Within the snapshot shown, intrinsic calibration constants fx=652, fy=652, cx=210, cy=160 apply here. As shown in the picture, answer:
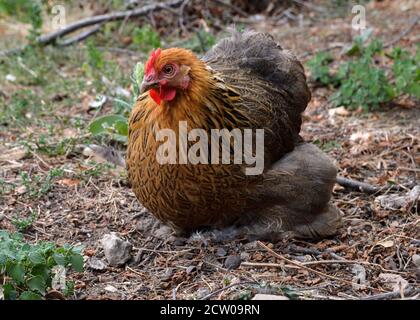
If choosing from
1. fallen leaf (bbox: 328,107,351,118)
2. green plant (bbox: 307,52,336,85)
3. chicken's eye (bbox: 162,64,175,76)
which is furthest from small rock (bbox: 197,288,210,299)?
green plant (bbox: 307,52,336,85)

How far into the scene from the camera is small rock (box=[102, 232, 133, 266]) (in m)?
3.60

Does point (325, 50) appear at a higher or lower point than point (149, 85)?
higher

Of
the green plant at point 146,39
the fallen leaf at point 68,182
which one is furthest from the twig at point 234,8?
the fallen leaf at point 68,182

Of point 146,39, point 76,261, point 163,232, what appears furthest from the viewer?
point 146,39

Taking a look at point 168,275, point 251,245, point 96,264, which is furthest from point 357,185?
point 96,264

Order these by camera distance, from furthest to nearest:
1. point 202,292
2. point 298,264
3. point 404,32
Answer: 1. point 404,32
2. point 298,264
3. point 202,292

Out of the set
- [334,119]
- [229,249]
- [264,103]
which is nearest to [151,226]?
[229,249]

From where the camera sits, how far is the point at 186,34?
773 cm

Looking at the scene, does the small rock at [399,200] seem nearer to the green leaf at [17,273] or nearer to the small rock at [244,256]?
the small rock at [244,256]

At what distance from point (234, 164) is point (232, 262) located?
1.75ft

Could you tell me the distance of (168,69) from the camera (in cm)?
337

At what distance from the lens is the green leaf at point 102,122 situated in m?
4.71

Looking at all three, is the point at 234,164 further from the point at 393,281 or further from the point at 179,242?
the point at 393,281
